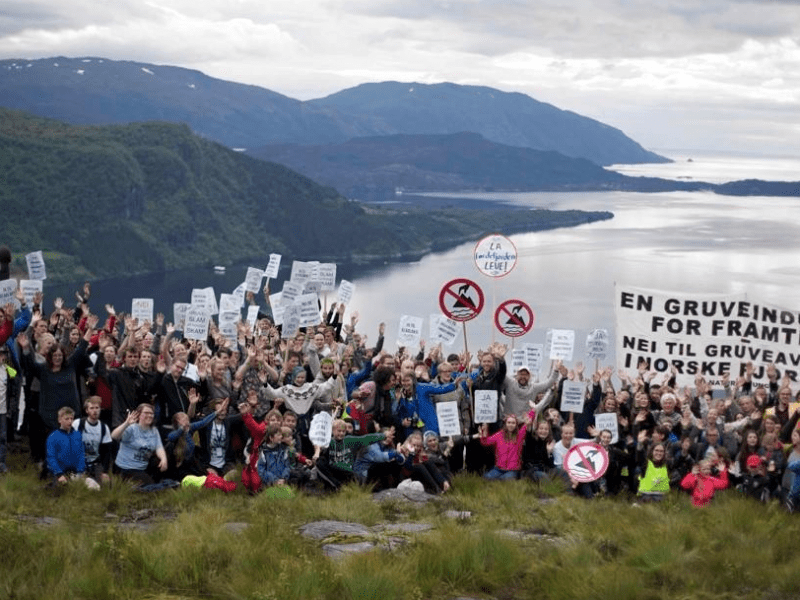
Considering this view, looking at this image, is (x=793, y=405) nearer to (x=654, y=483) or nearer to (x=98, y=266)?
(x=654, y=483)

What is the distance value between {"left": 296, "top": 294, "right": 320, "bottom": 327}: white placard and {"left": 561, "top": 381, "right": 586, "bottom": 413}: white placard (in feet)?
15.9

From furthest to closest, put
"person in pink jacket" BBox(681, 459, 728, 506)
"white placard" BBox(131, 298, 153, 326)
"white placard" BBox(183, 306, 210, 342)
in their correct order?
"white placard" BBox(131, 298, 153, 326), "white placard" BBox(183, 306, 210, 342), "person in pink jacket" BBox(681, 459, 728, 506)

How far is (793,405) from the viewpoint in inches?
567

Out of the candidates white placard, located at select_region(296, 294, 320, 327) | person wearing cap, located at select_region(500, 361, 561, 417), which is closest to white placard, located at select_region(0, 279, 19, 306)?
white placard, located at select_region(296, 294, 320, 327)

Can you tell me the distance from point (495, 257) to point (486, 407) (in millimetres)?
3807

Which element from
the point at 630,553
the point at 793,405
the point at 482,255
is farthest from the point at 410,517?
the point at 482,255

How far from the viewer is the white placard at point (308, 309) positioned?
18.3 meters

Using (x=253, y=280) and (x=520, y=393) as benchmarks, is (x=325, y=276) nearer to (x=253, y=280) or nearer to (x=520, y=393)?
(x=253, y=280)

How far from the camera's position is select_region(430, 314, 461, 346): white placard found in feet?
59.9

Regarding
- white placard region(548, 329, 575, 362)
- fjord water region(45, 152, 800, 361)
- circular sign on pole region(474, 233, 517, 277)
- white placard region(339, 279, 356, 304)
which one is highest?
circular sign on pole region(474, 233, 517, 277)

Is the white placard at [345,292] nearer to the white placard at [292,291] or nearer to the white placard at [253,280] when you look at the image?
A: the white placard at [292,291]

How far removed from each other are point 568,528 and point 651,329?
583cm

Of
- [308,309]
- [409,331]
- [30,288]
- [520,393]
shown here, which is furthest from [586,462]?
[30,288]

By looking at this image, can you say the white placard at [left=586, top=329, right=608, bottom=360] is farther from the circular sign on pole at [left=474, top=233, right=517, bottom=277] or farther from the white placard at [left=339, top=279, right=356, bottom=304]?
the white placard at [left=339, top=279, right=356, bottom=304]
